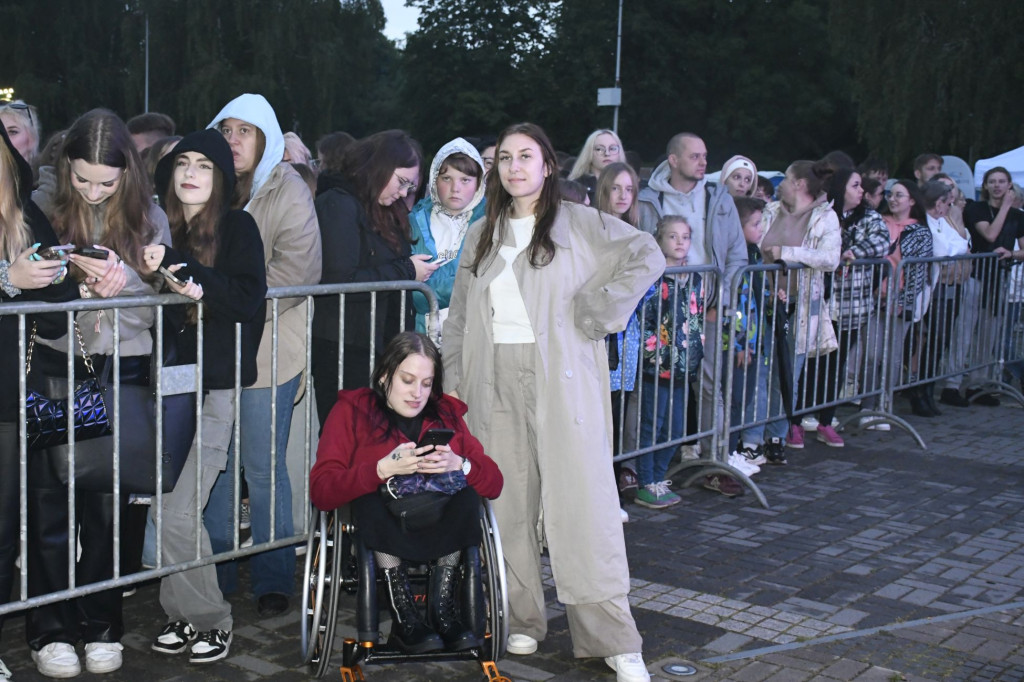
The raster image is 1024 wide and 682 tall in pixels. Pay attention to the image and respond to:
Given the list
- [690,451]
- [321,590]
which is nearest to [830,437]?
[690,451]

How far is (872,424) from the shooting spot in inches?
381

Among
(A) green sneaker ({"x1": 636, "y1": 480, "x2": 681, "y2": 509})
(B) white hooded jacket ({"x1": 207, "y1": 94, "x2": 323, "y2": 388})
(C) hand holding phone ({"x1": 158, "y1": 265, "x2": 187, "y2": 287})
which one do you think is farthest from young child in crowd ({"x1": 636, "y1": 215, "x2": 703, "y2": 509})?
(C) hand holding phone ({"x1": 158, "y1": 265, "x2": 187, "y2": 287})

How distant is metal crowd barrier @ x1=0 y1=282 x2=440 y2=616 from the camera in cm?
414

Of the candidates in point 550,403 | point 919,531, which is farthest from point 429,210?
point 919,531

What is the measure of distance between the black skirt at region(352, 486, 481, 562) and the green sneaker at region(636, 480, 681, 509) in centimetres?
301

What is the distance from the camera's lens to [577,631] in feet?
15.4

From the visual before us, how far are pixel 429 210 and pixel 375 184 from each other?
2.21ft

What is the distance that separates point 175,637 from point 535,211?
212 centimetres

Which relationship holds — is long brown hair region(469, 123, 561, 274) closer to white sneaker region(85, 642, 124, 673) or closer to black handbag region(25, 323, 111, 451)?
black handbag region(25, 323, 111, 451)

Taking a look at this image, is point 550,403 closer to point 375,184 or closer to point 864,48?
point 375,184

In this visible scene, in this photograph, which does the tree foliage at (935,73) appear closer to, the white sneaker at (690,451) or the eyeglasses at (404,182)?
the white sneaker at (690,451)

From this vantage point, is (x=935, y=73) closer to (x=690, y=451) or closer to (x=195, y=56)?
(x=195, y=56)

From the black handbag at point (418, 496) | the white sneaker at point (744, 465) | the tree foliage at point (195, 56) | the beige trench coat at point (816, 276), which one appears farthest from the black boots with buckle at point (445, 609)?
the tree foliage at point (195, 56)

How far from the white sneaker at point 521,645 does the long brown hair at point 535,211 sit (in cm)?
144
